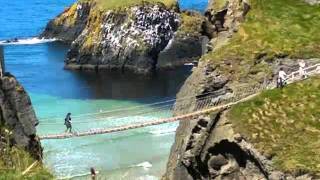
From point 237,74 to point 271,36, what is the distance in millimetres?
2410

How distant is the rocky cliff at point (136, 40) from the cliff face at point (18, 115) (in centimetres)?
4017

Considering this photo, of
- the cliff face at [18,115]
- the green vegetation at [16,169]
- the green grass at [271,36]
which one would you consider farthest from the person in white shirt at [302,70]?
the green vegetation at [16,169]

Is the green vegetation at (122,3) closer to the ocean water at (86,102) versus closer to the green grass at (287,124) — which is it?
the ocean water at (86,102)

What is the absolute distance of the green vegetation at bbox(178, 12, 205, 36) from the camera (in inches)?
2470

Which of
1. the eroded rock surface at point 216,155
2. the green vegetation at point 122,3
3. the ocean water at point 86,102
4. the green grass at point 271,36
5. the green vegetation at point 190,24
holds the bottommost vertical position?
the ocean water at point 86,102

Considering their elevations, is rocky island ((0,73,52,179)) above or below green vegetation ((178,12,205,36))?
above

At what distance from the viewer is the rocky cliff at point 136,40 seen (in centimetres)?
6037

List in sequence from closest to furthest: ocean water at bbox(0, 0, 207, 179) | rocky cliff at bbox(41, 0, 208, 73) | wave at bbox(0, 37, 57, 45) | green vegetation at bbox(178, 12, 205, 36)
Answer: ocean water at bbox(0, 0, 207, 179), rocky cliff at bbox(41, 0, 208, 73), green vegetation at bbox(178, 12, 205, 36), wave at bbox(0, 37, 57, 45)

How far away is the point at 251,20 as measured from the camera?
28703 mm

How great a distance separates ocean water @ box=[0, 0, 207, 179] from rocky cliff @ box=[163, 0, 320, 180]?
303 cm

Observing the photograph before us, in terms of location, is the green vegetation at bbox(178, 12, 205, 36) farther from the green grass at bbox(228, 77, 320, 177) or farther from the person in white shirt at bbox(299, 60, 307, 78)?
the green grass at bbox(228, 77, 320, 177)

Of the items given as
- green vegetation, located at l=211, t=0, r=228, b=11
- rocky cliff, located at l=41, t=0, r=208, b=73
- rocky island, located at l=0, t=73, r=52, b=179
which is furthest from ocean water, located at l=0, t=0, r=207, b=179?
green vegetation, located at l=211, t=0, r=228, b=11

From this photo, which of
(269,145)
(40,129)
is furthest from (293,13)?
(40,129)

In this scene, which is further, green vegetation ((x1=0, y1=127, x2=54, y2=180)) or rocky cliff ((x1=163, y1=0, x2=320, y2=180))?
rocky cliff ((x1=163, y1=0, x2=320, y2=180))
